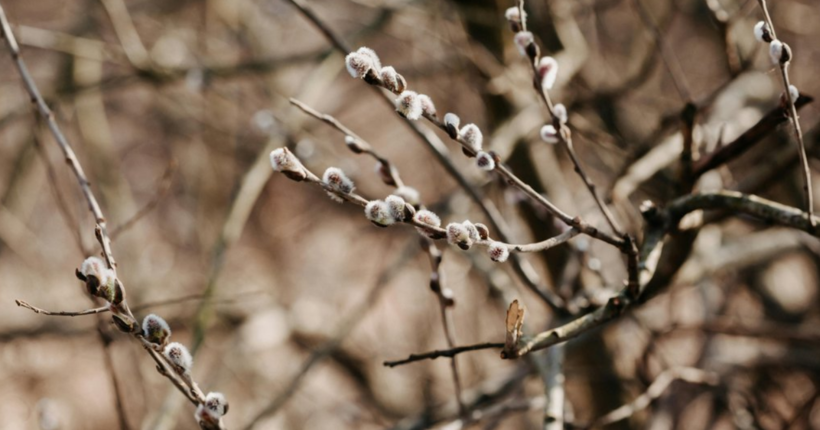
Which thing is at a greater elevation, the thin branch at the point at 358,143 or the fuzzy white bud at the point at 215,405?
the thin branch at the point at 358,143

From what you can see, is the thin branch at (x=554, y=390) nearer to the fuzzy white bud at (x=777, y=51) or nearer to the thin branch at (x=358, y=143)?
the thin branch at (x=358, y=143)

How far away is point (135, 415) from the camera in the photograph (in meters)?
4.64

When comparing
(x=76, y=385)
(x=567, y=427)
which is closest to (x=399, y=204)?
(x=567, y=427)

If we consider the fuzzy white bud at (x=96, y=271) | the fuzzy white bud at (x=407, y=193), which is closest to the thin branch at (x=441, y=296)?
the fuzzy white bud at (x=407, y=193)

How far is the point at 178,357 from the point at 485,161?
54 cm

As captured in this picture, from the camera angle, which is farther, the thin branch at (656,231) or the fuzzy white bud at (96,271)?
the thin branch at (656,231)

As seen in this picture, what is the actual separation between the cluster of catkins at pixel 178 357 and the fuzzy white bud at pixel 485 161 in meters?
0.51

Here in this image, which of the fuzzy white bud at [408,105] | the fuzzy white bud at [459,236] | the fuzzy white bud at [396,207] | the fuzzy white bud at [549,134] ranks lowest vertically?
the fuzzy white bud at [459,236]

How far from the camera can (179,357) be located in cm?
104

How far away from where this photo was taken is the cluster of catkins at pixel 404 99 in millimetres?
965

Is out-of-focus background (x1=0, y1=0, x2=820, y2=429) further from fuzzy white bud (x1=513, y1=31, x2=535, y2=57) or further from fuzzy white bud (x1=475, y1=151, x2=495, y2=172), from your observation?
fuzzy white bud (x1=475, y1=151, x2=495, y2=172)

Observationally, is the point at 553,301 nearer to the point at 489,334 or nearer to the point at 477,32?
the point at 477,32

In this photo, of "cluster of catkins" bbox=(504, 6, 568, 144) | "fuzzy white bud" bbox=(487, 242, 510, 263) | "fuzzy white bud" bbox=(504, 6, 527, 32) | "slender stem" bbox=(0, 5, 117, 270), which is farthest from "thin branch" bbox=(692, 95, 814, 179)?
"slender stem" bbox=(0, 5, 117, 270)

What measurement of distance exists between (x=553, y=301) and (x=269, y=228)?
591 centimetres
